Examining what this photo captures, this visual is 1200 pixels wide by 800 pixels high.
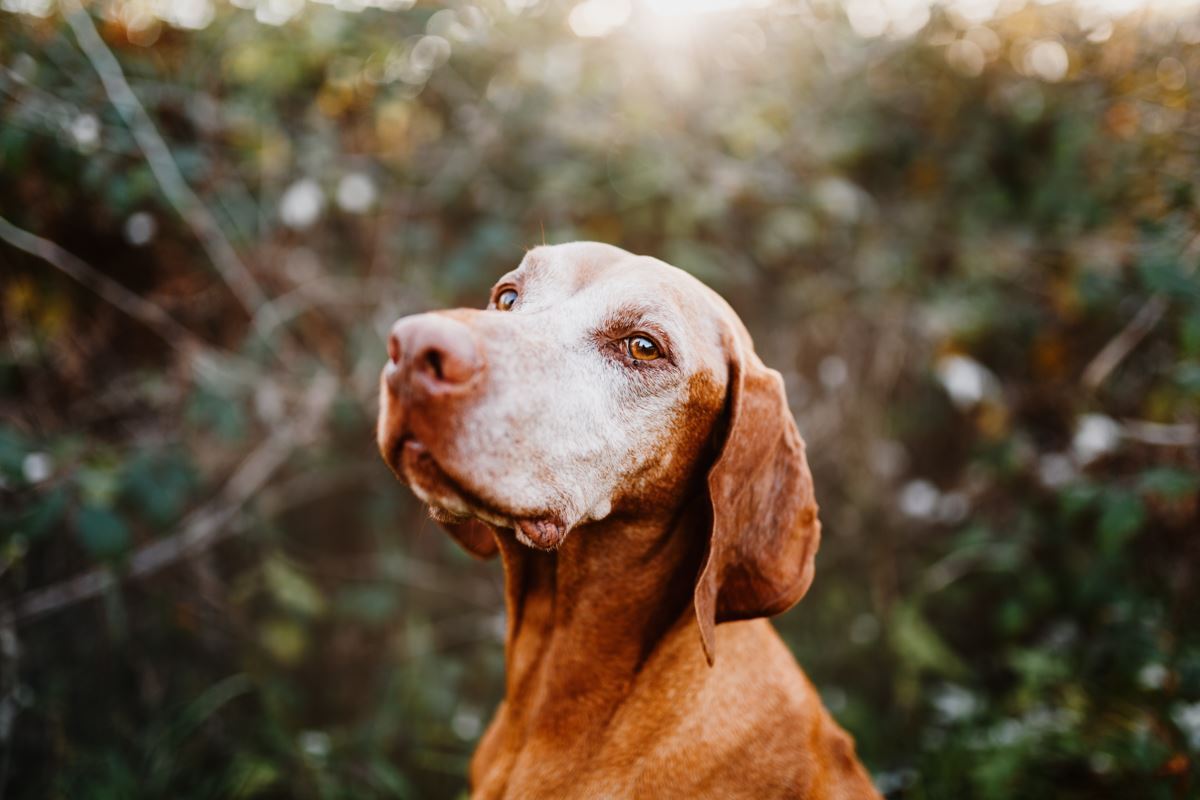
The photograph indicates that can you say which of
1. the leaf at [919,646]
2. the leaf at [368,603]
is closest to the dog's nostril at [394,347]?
the leaf at [368,603]

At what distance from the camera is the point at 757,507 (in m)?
1.88

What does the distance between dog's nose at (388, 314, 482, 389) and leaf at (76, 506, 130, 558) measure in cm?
179

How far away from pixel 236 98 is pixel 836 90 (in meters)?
2.86

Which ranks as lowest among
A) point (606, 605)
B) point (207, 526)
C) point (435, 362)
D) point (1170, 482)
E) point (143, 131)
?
point (1170, 482)

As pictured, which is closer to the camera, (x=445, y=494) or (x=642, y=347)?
Answer: (x=445, y=494)

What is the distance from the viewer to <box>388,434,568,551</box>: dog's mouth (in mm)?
1451

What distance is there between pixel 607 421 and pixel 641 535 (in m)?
0.35

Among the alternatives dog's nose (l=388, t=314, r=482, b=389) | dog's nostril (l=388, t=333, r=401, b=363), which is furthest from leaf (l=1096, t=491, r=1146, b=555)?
dog's nostril (l=388, t=333, r=401, b=363)

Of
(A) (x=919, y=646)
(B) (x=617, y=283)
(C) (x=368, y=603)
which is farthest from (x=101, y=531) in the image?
(A) (x=919, y=646)

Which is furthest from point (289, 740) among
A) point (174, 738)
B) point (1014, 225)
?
point (1014, 225)

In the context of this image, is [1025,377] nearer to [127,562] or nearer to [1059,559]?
[1059,559]

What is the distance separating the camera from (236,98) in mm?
3297

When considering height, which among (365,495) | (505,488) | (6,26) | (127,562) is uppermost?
(6,26)

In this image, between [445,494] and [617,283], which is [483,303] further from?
[445,494]
